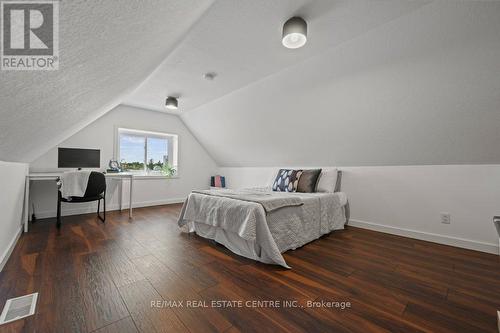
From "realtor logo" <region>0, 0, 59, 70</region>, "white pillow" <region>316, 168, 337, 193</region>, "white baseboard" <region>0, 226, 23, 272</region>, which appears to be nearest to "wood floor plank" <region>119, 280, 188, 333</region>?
"white baseboard" <region>0, 226, 23, 272</region>

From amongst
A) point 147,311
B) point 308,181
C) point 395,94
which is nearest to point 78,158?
point 147,311

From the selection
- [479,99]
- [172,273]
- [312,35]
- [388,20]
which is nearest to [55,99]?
[172,273]

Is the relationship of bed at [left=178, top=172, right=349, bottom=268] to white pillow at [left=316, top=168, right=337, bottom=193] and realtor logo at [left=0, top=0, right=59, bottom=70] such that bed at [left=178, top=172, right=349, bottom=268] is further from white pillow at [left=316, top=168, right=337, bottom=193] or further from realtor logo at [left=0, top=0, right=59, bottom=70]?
realtor logo at [left=0, top=0, right=59, bottom=70]

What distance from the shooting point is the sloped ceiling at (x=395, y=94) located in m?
1.66

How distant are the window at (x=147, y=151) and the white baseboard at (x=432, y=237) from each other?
14.2 ft

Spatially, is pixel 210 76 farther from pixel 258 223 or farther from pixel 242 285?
pixel 242 285

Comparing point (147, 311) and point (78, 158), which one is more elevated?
point (78, 158)

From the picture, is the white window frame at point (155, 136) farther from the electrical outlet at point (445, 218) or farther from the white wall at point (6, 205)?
the electrical outlet at point (445, 218)

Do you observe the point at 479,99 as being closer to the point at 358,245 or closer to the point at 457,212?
the point at 457,212

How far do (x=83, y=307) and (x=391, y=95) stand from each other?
11.0 feet

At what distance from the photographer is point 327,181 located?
3281 mm

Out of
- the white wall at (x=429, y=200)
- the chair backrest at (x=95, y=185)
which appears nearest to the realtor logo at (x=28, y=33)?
the chair backrest at (x=95, y=185)

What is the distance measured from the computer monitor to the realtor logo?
372 cm

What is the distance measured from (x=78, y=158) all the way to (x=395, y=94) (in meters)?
5.07
